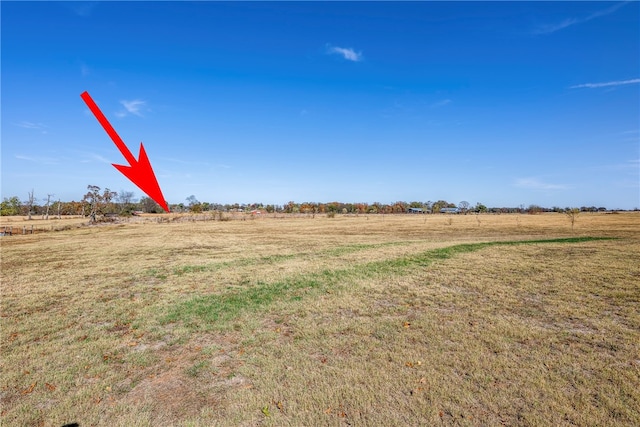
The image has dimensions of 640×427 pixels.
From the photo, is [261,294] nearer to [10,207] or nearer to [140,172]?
[140,172]

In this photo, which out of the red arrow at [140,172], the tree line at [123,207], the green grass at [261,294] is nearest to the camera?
the red arrow at [140,172]

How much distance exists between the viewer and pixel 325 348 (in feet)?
23.3

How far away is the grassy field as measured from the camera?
4.88 m

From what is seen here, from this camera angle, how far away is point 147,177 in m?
3.56

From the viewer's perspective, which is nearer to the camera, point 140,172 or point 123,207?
point 140,172

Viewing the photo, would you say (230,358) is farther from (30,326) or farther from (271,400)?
(30,326)

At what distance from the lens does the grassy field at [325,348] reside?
4875 mm

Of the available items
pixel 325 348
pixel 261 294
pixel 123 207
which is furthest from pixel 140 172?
pixel 123 207

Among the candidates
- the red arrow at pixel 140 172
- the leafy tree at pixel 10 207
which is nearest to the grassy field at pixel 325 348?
the red arrow at pixel 140 172

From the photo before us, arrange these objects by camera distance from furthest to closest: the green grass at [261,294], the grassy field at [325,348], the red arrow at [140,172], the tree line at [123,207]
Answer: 1. the tree line at [123,207]
2. the green grass at [261,294]
3. the grassy field at [325,348]
4. the red arrow at [140,172]

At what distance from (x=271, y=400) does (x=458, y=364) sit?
3836 mm

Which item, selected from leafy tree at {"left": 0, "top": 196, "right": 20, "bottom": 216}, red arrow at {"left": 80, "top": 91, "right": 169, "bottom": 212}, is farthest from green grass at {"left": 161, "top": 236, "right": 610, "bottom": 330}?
leafy tree at {"left": 0, "top": 196, "right": 20, "bottom": 216}

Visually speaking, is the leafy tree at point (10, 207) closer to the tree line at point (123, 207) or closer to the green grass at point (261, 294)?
the tree line at point (123, 207)

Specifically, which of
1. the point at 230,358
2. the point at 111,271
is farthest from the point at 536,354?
the point at 111,271
